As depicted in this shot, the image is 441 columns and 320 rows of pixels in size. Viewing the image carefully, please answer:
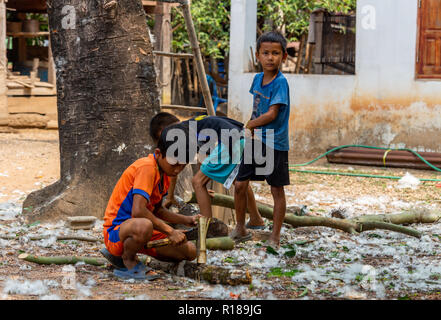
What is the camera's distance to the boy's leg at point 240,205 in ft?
15.9

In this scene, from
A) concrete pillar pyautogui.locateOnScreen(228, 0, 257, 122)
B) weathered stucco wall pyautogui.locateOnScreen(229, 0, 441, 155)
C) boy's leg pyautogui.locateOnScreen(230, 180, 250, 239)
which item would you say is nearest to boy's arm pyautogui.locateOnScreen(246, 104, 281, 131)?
boy's leg pyautogui.locateOnScreen(230, 180, 250, 239)

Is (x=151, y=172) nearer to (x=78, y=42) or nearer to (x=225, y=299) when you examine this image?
(x=225, y=299)

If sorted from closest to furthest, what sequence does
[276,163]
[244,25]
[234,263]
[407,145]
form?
1. [234,263]
2. [276,163]
3. [407,145]
4. [244,25]

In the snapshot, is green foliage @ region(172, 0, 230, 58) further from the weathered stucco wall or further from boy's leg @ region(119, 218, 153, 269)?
boy's leg @ region(119, 218, 153, 269)

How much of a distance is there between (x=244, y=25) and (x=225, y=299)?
25.7ft

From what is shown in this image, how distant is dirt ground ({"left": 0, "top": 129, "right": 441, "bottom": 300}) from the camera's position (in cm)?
343

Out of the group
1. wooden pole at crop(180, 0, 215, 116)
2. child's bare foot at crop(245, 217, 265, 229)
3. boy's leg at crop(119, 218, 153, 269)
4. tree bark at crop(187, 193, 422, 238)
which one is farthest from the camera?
wooden pole at crop(180, 0, 215, 116)

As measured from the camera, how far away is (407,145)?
31.9ft

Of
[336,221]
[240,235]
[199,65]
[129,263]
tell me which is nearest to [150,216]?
[129,263]

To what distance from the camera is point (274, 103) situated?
456 centimetres

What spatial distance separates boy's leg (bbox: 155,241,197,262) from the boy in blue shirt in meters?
0.93

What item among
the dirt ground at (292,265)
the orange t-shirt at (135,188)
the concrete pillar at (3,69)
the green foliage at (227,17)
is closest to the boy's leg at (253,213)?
the dirt ground at (292,265)

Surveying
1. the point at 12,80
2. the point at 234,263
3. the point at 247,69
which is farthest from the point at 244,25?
the point at 234,263

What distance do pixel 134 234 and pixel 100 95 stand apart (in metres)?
2.24
